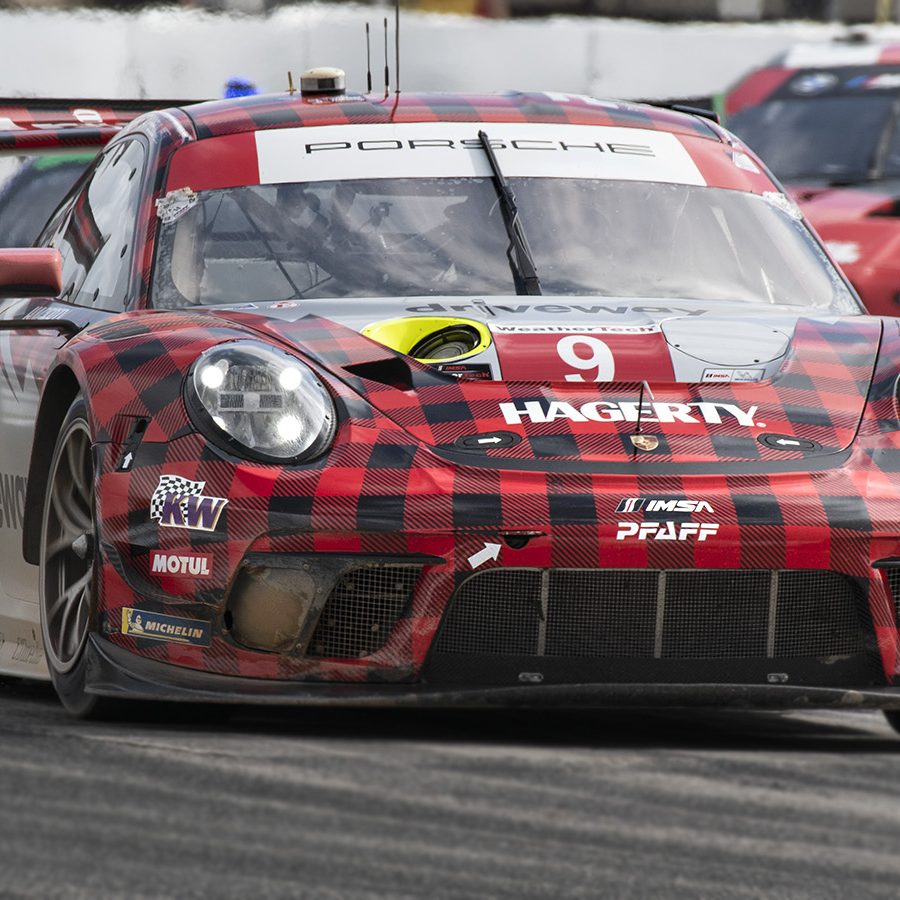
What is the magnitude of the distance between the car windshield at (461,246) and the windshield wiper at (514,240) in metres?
0.01

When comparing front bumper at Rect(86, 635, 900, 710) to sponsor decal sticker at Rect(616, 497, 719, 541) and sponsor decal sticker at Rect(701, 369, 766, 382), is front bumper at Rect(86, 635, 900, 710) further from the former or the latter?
sponsor decal sticker at Rect(701, 369, 766, 382)

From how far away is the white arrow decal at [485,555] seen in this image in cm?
326

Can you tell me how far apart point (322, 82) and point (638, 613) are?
78.7 inches

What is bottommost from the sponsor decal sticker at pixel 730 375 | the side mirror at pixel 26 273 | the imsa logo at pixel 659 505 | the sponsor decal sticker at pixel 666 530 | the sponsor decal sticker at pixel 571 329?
the side mirror at pixel 26 273

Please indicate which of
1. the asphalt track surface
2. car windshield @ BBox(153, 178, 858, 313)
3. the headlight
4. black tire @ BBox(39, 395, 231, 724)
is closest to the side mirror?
car windshield @ BBox(153, 178, 858, 313)

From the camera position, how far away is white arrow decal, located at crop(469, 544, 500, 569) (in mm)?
3264

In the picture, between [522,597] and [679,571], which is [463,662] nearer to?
[522,597]

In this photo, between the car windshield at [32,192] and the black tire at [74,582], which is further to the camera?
the car windshield at [32,192]

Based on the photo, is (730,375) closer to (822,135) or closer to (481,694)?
(481,694)

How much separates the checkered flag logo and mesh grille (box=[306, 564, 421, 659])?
0.90ft

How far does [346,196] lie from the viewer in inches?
172

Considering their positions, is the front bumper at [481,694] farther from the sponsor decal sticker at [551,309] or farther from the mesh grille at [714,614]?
the sponsor decal sticker at [551,309]

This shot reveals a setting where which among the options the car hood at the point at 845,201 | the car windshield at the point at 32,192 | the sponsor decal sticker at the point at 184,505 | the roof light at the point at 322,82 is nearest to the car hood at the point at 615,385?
the sponsor decal sticker at the point at 184,505

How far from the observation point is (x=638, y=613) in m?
3.29
